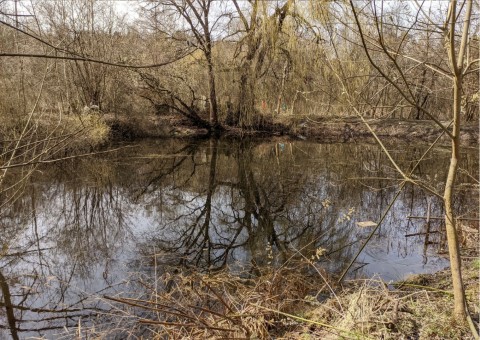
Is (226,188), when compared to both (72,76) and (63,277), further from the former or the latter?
(72,76)

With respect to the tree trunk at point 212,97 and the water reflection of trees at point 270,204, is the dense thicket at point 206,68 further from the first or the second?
the water reflection of trees at point 270,204

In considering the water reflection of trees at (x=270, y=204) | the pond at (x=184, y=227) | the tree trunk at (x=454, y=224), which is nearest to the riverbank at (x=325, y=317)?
the tree trunk at (x=454, y=224)

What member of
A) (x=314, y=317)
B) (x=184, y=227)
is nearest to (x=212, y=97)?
(x=184, y=227)

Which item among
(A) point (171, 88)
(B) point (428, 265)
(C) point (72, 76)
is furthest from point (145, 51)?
(B) point (428, 265)

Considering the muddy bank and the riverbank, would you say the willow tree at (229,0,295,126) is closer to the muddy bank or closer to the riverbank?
the muddy bank

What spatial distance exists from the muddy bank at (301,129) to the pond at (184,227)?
13.2ft

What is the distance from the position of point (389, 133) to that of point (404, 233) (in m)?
10.0

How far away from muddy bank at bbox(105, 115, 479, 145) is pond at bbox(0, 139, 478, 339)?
402 cm

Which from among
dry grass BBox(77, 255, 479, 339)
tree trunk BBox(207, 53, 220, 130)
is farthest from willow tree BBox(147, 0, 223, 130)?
dry grass BBox(77, 255, 479, 339)

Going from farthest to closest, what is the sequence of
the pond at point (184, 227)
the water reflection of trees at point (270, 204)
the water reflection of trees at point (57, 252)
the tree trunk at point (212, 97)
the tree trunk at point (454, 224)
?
the tree trunk at point (212, 97), the water reflection of trees at point (270, 204), the pond at point (184, 227), the water reflection of trees at point (57, 252), the tree trunk at point (454, 224)

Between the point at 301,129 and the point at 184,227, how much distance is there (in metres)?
10.1

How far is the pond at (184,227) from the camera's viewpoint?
3.72m

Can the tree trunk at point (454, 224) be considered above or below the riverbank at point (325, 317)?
above

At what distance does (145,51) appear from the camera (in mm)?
15242
